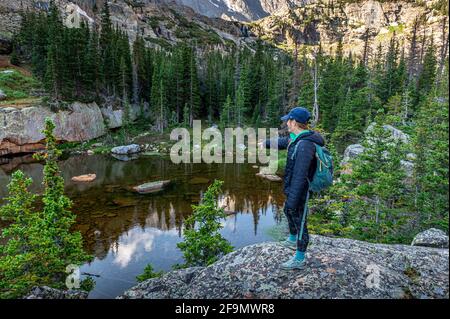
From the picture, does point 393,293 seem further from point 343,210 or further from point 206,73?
point 206,73

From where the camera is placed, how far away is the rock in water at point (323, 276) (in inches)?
229

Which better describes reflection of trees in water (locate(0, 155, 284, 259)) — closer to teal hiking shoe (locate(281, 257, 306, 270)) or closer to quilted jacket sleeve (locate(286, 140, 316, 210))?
teal hiking shoe (locate(281, 257, 306, 270))

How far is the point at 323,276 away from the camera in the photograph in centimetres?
605

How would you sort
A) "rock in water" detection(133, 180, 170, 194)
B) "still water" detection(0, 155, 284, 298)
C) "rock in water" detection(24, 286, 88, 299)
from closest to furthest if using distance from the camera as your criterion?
"rock in water" detection(24, 286, 88, 299) < "still water" detection(0, 155, 284, 298) < "rock in water" detection(133, 180, 170, 194)

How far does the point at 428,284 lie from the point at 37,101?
5316 cm

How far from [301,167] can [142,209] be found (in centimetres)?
2078

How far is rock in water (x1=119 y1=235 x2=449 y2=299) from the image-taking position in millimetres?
5816

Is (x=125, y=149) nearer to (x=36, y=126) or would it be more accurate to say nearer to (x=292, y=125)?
(x=36, y=126)

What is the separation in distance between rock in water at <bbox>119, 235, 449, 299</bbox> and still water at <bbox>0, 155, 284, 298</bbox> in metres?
8.64

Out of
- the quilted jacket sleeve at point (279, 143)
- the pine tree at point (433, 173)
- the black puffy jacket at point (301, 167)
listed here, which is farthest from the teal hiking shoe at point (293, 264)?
the pine tree at point (433, 173)

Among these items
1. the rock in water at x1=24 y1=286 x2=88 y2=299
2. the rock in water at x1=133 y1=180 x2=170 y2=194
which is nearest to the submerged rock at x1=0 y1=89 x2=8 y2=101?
the rock in water at x1=133 y1=180 x2=170 y2=194

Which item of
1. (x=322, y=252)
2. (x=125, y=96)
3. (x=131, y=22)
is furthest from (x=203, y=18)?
(x=322, y=252)

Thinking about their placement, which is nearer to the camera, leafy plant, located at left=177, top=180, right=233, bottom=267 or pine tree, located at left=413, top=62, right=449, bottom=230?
pine tree, located at left=413, top=62, right=449, bottom=230

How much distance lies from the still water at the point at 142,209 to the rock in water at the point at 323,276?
8.64 metres
